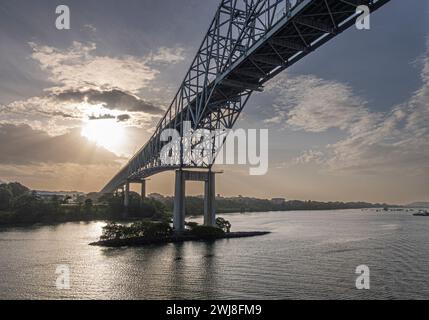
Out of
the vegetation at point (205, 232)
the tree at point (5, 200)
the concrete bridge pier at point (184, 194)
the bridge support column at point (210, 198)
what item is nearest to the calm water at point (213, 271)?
the vegetation at point (205, 232)

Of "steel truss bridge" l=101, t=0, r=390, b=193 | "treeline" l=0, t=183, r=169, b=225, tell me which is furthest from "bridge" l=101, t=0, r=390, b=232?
"treeline" l=0, t=183, r=169, b=225

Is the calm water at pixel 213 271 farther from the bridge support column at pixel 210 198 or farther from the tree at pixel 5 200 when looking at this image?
the tree at pixel 5 200

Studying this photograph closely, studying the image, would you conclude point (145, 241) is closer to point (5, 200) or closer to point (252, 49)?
point (252, 49)

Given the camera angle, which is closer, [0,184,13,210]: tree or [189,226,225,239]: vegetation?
[189,226,225,239]: vegetation

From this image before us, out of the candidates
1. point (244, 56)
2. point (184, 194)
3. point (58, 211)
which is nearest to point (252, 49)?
point (244, 56)

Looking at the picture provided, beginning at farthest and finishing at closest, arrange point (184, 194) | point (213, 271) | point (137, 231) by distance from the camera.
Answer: point (184, 194) → point (137, 231) → point (213, 271)

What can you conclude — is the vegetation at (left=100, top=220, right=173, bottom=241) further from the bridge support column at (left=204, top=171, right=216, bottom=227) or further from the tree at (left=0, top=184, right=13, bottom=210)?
the tree at (left=0, top=184, right=13, bottom=210)

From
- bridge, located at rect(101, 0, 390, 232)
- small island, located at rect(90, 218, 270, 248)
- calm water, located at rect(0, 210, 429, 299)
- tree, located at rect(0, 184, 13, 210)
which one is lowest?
calm water, located at rect(0, 210, 429, 299)
